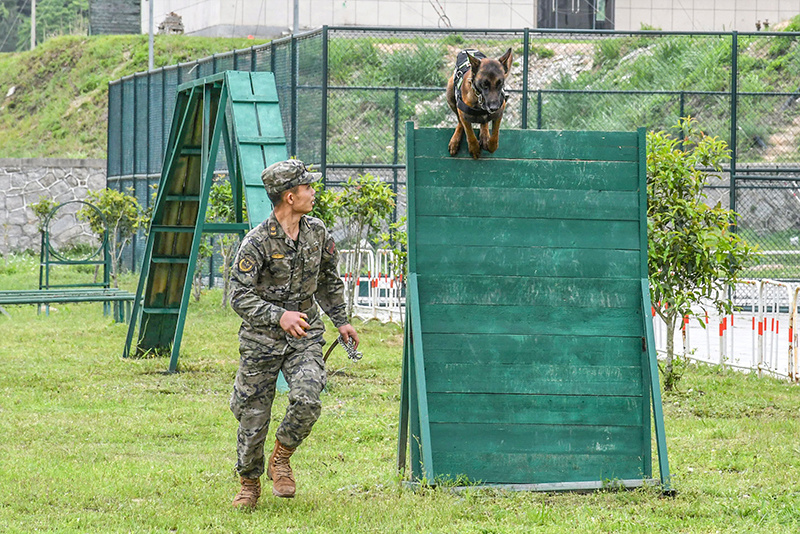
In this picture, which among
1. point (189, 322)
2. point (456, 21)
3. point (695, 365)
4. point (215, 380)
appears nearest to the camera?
point (215, 380)

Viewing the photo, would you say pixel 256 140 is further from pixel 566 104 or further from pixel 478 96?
pixel 566 104

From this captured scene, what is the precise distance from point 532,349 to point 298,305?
125cm

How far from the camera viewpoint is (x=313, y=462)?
674cm

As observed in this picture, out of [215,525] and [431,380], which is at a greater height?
[431,380]

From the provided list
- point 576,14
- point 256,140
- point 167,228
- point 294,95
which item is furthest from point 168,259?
point 576,14

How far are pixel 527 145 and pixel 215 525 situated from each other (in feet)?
8.37

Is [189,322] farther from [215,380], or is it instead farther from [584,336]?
[584,336]

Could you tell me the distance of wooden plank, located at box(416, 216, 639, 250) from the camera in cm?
587

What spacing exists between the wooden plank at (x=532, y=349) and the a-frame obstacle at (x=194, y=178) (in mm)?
3656

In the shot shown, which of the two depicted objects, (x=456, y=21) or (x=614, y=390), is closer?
(x=614, y=390)

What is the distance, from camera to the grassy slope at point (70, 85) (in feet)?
102

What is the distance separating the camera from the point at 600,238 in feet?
19.6

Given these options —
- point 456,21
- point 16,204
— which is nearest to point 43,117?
point 16,204

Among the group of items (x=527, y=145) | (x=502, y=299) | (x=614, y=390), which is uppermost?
(x=527, y=145)
